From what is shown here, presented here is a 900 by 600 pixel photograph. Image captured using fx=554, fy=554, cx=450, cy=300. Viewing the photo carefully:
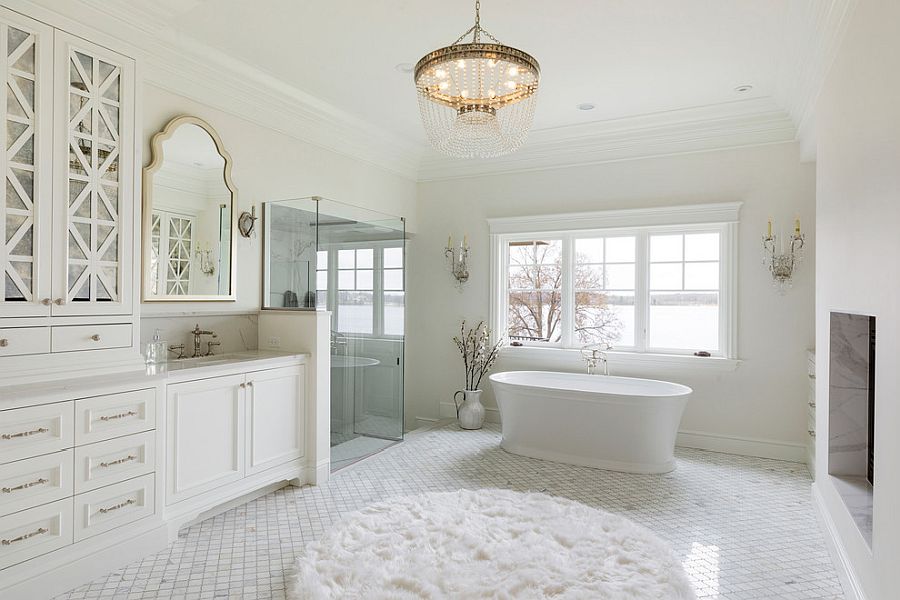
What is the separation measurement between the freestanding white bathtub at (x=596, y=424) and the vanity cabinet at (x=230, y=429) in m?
1.71

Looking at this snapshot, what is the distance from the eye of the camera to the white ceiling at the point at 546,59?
2912 mm

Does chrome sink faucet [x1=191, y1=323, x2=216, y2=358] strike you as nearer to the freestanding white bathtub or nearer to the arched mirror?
the arched mirror

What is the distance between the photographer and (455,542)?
2818 millimetres

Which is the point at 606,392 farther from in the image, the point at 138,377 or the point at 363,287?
the point at 138,377

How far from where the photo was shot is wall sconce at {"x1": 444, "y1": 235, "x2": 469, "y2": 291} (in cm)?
564

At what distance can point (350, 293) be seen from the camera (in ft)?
13.6

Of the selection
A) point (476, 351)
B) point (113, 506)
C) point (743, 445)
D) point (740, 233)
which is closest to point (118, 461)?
point (113, 506)

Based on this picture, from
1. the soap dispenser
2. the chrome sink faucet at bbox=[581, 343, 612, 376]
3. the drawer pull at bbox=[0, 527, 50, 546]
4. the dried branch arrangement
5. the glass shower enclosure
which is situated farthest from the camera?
the dried branch arrangement

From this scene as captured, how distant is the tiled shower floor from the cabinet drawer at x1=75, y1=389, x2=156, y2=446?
64 cm

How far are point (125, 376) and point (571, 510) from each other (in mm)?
2505

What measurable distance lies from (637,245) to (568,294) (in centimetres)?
77

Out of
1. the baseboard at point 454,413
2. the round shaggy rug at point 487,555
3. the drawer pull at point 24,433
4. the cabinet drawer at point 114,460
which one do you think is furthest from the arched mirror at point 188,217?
the baseboard at point 454,413

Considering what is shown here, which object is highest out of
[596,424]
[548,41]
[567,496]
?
[548,41]

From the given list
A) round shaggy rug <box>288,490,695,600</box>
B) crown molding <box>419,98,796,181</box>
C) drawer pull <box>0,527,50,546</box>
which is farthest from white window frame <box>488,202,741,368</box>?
drawer pull <box>0,527,50,546</box>
